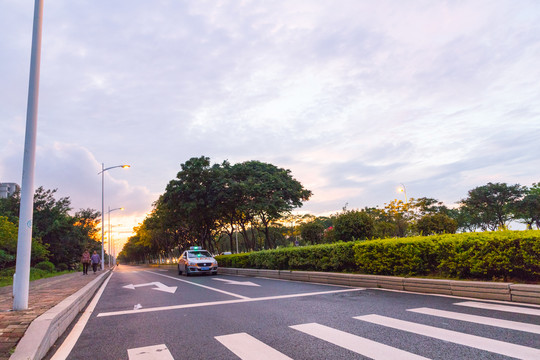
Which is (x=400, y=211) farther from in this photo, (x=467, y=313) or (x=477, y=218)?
(x=477, y=218)

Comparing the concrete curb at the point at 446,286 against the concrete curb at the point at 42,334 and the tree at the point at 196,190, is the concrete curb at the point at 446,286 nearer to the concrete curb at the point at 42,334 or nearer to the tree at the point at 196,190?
the concrete curb at the point at 42,334

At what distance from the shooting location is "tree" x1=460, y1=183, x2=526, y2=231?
152 ft

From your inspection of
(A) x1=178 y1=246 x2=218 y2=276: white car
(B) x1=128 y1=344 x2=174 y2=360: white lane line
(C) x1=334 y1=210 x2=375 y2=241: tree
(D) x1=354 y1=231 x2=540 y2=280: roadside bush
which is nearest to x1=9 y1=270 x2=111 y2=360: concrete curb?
(B) x1=128 y1=344 x2=174 y2=360: white lane line

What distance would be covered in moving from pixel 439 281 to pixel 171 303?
657 centimetres

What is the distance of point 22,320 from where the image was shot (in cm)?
571

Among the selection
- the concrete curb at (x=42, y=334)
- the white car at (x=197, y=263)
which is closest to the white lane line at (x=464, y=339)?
the concrete curb at (x=42, y=334)

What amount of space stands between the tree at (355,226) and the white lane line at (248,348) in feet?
44.7

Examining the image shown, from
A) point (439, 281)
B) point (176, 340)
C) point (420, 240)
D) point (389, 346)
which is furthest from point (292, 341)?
point (420, 240)

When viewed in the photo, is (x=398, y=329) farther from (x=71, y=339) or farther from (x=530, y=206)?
(x=530, y=206)

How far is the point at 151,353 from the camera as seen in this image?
4637 mm

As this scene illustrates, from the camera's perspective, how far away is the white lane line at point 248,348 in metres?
4.24

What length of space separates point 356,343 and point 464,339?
137 centimetres

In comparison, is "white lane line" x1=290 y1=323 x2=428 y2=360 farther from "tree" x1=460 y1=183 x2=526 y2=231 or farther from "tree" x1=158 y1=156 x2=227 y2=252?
"tree" x1=460 y1=183 x2=526 y2=231

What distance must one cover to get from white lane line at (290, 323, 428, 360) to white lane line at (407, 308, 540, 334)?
194 cm
